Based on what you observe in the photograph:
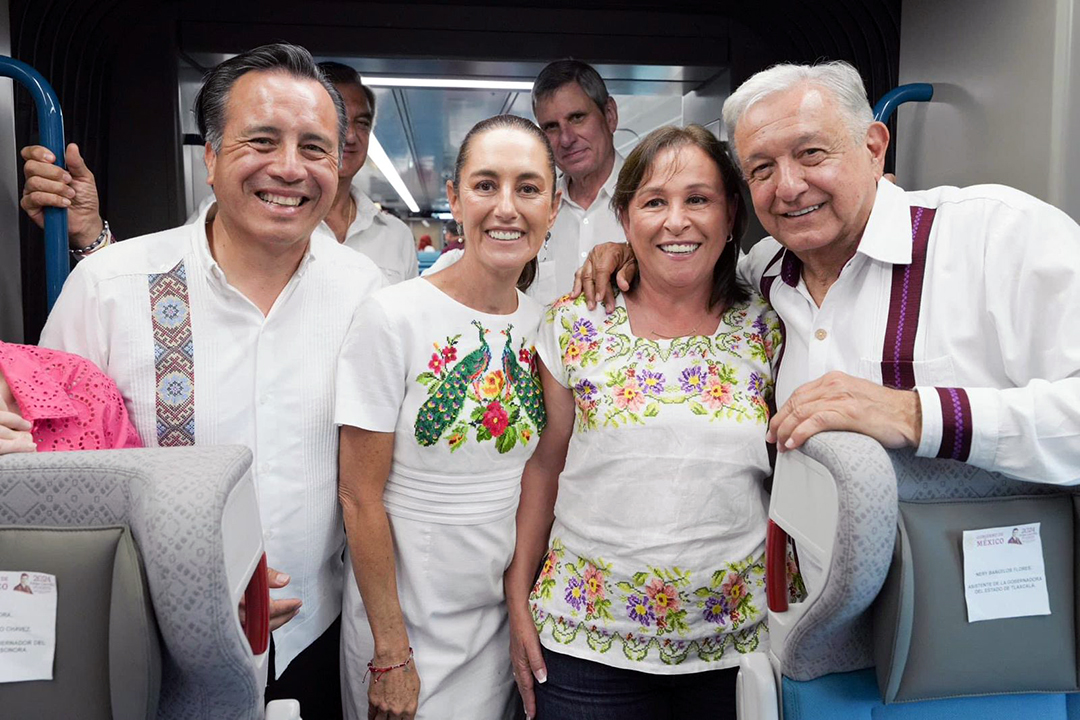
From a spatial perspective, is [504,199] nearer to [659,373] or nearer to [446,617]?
[659,373]

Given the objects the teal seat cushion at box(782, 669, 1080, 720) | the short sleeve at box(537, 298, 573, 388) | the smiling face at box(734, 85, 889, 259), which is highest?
the smiling face at box(734, 85, 889, 259)

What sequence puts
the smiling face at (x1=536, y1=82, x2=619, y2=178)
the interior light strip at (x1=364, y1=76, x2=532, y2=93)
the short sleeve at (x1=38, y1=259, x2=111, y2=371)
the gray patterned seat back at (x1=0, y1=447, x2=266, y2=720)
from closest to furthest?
the gray patterned seat back at (x1=0, y1=447, x2=266, y2=720), the short sleeve at (x1=38, y1=259, x2=111, y2=371), the smiling face at (x1=536, y1=82, x2=619, y2=178), the interior light strip at (x1=364, y1=76, x2=532, y2=93)

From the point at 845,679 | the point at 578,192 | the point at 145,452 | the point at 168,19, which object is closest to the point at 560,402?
the point at 845,679

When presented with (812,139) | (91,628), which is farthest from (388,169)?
(91,628)

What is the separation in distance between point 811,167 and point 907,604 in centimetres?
85

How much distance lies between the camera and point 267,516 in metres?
1.67

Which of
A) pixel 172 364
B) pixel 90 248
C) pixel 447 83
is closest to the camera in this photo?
pixel 172 364

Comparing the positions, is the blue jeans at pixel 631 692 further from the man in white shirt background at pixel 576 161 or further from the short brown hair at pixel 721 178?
the man in white shirt background at pixel 576 161

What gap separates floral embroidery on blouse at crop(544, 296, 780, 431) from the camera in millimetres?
1633

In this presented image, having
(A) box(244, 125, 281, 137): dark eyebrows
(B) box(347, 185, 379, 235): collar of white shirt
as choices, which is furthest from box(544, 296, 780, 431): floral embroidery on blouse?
(B) box(347, 185, 379, 235): collar of white shirt

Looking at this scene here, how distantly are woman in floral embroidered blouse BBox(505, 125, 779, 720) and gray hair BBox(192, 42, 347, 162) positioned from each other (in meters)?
0.73

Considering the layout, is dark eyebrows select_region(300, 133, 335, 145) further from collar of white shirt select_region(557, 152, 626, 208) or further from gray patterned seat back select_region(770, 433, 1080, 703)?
collar of white shirt select_region(557, 152, 626, 208)

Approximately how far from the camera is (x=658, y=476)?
161 centimetres

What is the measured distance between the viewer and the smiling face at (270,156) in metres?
1.64
